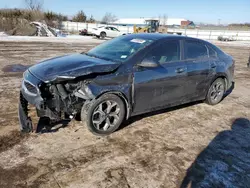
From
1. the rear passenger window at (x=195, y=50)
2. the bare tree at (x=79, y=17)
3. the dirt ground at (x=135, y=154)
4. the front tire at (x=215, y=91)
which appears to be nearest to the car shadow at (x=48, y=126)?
the dirt ground at (x=135, y=154)

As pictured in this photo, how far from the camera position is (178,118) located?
5227 millimetres

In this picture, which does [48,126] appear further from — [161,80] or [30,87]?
[161,80]

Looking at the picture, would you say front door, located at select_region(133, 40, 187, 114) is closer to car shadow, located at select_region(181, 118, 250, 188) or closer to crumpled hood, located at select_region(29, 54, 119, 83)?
crumpled hood, located at select_region(29, 54, 119, 83)

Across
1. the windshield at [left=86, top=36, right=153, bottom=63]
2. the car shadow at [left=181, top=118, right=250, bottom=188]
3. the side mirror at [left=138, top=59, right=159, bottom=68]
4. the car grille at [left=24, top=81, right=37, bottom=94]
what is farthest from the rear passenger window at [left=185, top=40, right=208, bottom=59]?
the car grille at [left=24, top=81, right=37, bottom=94]

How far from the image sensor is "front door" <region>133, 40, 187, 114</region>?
4.41 meters

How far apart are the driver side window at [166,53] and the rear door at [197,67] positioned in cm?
26

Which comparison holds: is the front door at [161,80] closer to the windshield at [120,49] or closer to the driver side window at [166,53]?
the driver side window at [166,53]

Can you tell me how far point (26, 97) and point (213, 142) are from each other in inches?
124

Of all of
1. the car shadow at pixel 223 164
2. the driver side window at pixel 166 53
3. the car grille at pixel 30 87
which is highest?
the driver side window at pixel 166 53

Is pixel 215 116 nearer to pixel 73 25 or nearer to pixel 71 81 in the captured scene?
pixel 71 81

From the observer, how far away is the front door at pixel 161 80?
4.41m

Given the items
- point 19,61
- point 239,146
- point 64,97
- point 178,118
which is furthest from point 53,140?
point 19,61

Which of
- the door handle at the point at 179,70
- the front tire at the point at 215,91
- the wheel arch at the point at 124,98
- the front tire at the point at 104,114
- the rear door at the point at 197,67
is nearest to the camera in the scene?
the front tire at the point at 104,114

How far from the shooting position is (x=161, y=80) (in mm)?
4641
